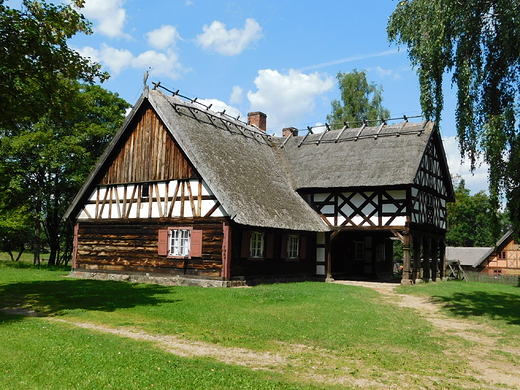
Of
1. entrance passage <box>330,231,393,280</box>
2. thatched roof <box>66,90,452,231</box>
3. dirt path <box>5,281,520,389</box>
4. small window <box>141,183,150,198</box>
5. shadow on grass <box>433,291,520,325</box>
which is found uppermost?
thatched roof <box>66,90,452,231</box>

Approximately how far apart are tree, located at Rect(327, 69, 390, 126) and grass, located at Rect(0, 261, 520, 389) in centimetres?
3043

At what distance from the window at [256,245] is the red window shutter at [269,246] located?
267 millimetres

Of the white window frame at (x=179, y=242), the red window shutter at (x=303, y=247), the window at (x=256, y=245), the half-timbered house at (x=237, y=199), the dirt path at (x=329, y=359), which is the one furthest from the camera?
the red window shutter at (x=303, y=247)

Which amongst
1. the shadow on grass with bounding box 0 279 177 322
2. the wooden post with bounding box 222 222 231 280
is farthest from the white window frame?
the wooden post with bounding box 222 222 231 280

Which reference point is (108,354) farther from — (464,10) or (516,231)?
(464,10)

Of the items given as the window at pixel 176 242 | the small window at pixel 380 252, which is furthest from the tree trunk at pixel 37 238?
the small window at pixel 380 252

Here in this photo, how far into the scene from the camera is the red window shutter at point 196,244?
2048 cm

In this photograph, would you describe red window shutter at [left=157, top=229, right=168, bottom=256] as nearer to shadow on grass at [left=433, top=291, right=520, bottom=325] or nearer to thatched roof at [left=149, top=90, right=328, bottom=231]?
thatched roof at [left=149, top=90, right=328, bottom=231]

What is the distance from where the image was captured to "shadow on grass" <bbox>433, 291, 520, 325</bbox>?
589 inches

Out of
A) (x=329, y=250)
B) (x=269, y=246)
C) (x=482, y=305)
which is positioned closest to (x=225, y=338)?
(x=482, y=305)

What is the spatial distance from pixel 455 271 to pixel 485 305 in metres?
16.7

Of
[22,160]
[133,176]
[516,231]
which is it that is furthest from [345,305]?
[22,160]

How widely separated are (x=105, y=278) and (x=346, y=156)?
14.1 m

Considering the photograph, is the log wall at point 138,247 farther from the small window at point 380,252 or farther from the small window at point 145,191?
the small window at point 380,252
